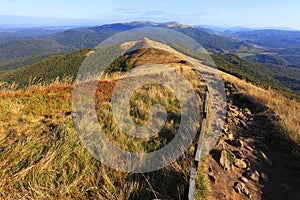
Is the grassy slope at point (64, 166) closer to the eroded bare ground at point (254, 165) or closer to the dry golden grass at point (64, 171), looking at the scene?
the dry golden grass at point (64, 171)

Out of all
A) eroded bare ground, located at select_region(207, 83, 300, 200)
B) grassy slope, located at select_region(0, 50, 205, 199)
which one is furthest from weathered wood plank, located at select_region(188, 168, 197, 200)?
eroded bare ground, located at select_region(207, 83, 300, 200)

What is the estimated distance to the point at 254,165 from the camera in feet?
16.1

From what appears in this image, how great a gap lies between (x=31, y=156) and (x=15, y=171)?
0.41 metres

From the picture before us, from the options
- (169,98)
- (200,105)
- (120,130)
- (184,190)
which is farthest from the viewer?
(169,98)

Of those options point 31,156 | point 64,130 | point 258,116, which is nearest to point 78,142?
point 64,130

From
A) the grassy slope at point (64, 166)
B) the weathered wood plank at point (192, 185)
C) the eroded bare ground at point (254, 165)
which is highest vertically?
the weathered wood plank at point (192, 185)

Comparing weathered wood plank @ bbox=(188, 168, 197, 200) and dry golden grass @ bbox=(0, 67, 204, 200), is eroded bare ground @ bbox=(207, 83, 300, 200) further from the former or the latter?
dry golden grass @ bbox=(0, 67, 204, 200)

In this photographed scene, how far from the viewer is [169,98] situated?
28.7ft

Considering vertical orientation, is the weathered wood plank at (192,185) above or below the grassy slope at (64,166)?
above

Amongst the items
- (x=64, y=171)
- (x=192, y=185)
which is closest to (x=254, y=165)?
(x=192, y=185)

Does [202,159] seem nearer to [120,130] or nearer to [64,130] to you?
[120,130]

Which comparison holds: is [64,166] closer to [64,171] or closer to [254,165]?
[64,171]

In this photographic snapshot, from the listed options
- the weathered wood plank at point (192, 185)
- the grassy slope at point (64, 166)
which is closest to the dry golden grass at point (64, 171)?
the grassy slope at point (64, 166)

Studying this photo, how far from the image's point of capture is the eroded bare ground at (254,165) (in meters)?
4.04
